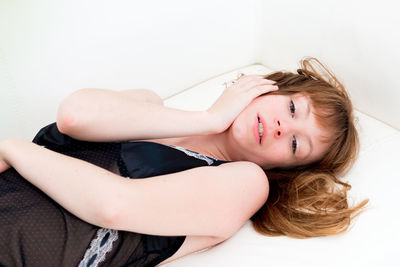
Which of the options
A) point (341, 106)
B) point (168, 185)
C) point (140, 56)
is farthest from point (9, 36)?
point (341, 106)

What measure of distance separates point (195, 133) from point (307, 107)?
301mm

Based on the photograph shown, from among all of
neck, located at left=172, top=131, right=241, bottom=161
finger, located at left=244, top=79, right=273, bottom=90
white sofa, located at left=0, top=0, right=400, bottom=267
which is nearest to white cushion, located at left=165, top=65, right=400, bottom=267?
white sofa, located at left=0, top=0, right=400, bottom=267

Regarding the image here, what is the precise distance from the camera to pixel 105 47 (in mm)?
1355

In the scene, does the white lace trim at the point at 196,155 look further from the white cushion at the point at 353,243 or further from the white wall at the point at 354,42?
the white wall at the point at 354,42

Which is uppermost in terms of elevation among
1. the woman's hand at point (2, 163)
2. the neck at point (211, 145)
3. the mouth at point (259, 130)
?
the mouth at point (259, 130)

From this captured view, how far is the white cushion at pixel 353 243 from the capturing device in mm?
966

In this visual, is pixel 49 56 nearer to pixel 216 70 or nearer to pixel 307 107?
pixel 216 70

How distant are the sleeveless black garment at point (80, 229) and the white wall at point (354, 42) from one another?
0.59 meters

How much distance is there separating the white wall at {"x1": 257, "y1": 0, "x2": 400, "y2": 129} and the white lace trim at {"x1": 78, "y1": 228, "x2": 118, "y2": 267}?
0.84 metres

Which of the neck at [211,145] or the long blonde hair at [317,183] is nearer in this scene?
the long blonde hair at [317,183]

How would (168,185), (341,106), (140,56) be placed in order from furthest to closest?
(140,56), (341,106), (168,185)

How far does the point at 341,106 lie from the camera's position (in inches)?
Answer: 46.7

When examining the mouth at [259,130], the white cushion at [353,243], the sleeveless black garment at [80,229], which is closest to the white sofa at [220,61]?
the white cushion at [353,243]

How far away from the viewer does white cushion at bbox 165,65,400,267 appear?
97 cm
